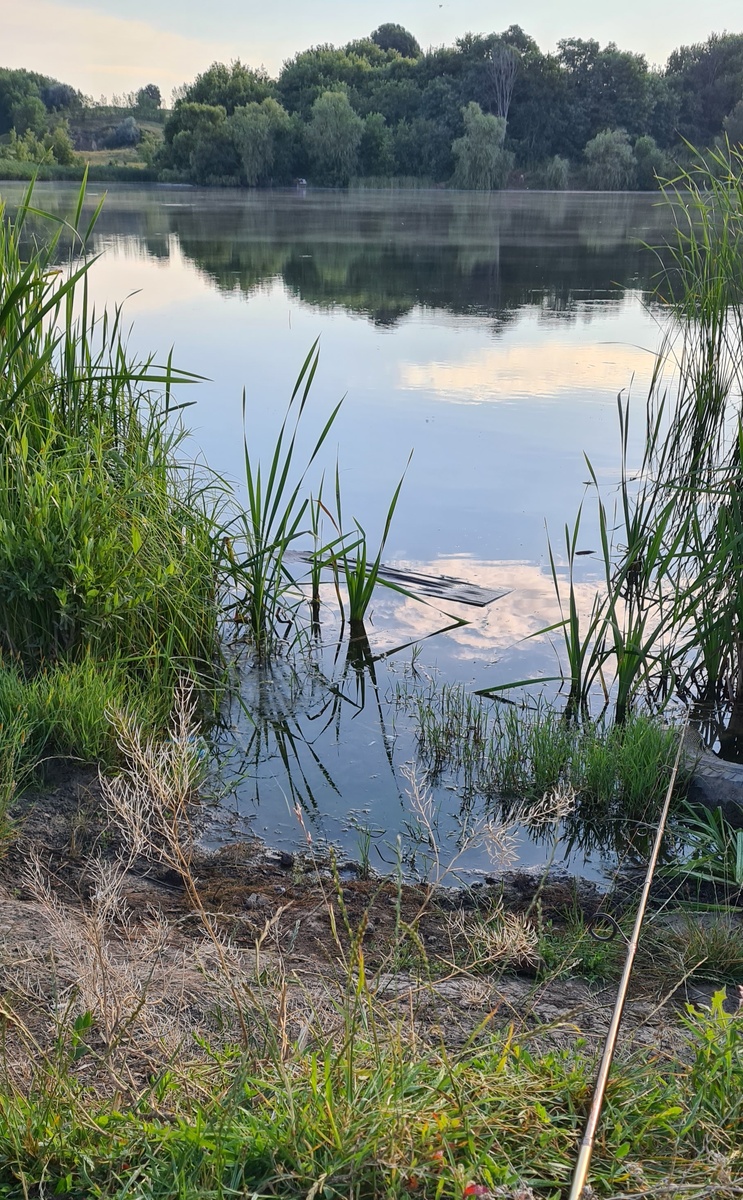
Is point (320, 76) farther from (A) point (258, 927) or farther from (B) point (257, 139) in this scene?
(A) point (258, 927)

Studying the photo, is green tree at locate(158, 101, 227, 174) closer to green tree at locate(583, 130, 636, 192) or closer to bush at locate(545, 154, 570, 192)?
bush at locate(545, 154, 570, 192)

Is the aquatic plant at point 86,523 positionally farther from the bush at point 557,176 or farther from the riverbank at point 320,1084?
the bush at point 557,176

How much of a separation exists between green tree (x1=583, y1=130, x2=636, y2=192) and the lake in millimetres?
22996

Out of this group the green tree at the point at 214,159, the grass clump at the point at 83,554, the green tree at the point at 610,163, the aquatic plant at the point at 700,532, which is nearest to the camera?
the grass clump at the point at 83,554

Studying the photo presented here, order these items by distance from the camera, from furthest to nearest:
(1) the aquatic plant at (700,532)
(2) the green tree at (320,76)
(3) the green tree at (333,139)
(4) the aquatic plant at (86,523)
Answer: (2) the green tree at (320,76), (3) the green tree at (333,139), (1) the aquatic plant at (700,532), (4) the aquatic plant at (86,523)

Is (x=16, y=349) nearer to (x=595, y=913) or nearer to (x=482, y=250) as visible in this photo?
(x=595, y=913)

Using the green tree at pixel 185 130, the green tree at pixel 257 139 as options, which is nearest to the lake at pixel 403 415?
the green tree at pixel 257 139

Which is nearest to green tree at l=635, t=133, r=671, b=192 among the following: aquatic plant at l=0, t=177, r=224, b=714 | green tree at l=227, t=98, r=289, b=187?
green tree at l=227, t=98, r=289, b=187

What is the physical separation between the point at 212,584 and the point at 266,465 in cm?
269

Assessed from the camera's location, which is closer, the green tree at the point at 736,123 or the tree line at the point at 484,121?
the green tree at the point at 736,123

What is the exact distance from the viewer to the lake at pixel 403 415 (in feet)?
11.6

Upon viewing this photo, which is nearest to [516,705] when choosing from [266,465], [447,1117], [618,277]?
[447,1117]

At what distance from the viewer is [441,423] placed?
7.68 m

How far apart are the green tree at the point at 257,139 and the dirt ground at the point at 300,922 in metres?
46.1
